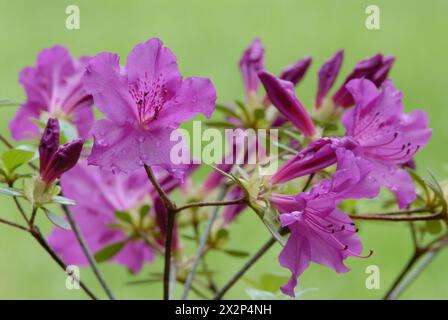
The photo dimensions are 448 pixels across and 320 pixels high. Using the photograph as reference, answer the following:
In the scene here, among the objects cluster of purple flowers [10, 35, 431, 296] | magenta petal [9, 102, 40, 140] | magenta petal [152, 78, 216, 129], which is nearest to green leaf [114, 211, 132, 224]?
cluster of purple flowers [10, 35, 431, 296]

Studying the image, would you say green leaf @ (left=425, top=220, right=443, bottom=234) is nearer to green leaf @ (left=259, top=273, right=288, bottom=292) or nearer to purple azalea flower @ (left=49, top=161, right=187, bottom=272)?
green leaf @ (left=259, top=273, right=288, bottom=292)

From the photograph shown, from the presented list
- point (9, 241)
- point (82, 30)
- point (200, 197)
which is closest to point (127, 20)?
point (82, 30)

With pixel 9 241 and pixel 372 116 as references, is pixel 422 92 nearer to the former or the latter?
pixel 9 241

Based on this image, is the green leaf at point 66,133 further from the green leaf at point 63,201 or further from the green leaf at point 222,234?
the green leaf at point 222,234

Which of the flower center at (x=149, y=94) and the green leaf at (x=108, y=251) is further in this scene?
the green leaf at (x=108, y=251)

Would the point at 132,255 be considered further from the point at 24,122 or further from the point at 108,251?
the point at 24,122

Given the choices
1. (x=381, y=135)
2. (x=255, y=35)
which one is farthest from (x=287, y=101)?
(x=255, y=35)

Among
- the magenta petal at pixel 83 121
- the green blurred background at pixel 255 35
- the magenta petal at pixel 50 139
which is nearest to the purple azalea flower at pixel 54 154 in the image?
the magenta petal at pixel 50 139
